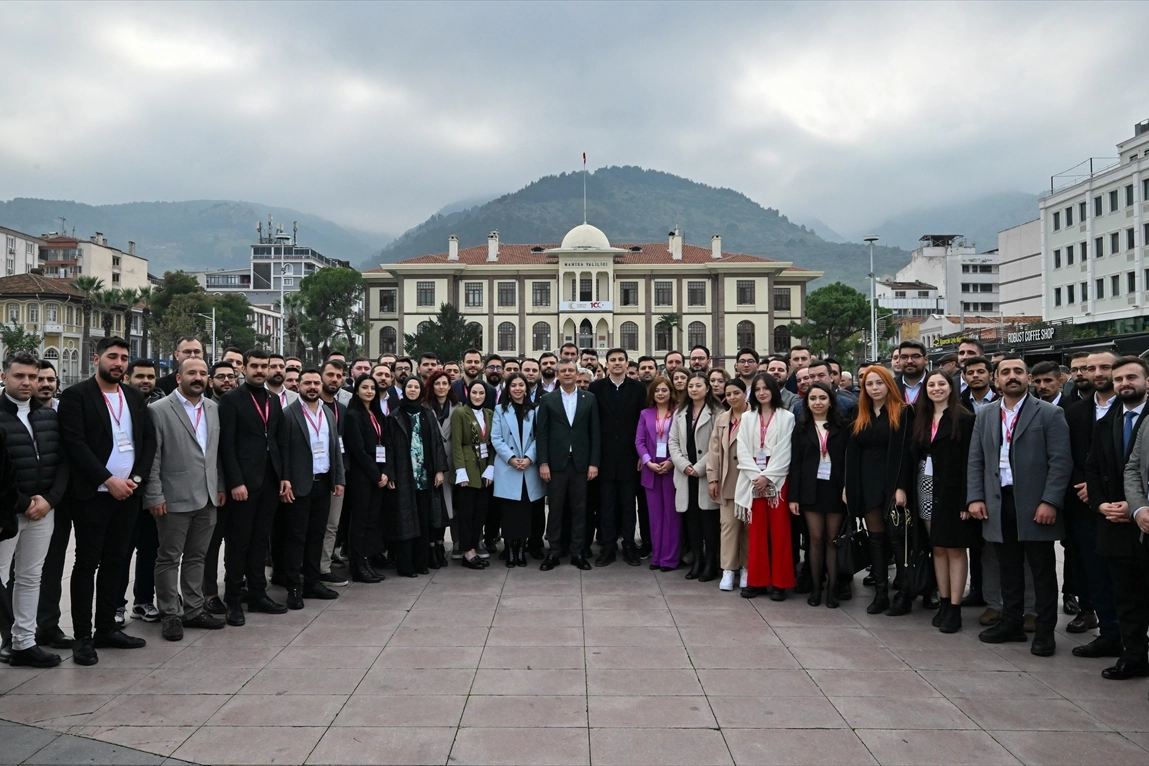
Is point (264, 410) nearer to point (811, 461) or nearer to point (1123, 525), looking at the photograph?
point (811, 461)

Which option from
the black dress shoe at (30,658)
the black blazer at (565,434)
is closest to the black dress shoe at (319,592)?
the black dress shoe at (30,658)

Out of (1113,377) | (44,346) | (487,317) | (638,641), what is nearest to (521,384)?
(638,641)

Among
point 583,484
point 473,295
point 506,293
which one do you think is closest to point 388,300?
point 473,295

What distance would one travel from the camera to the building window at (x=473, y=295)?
60.9 metres

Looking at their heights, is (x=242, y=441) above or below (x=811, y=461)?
above

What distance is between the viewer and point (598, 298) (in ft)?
200

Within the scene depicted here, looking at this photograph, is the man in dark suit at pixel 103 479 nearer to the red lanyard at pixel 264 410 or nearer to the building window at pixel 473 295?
the red lanyard at pixel 264 410

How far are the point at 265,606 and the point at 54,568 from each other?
62.5 inches

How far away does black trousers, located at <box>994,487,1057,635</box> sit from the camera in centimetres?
545

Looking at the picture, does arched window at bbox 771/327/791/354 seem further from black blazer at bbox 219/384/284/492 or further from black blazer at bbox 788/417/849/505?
A: black blazer at bbox 219/384/284/492

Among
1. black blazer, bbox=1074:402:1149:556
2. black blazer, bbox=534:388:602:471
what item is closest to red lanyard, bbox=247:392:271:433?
black blazer, bbox=534:388:602:471

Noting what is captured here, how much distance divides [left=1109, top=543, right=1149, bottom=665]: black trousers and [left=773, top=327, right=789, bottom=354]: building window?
57.4 meters

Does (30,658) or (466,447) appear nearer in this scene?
(30,658)

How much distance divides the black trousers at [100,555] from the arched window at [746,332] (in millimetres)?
57014
